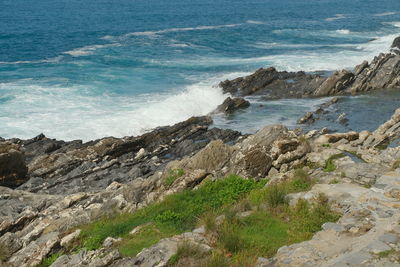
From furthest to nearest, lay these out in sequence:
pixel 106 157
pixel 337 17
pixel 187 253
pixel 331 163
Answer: pixel 337 17 → pixel 106 157 → pixel 331 163 → pixel 187 253

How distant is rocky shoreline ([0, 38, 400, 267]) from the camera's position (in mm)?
9281

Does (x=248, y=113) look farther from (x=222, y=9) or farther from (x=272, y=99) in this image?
(x=222, y=9)

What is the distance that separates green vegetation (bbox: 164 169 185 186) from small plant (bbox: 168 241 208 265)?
557 centimetres

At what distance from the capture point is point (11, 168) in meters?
22.0

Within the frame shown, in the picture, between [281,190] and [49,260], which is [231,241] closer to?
[281,190]

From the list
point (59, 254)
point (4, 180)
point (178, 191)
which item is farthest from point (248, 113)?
point (59, 254)

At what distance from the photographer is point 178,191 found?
14.3m

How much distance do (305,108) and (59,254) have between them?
1036 inches

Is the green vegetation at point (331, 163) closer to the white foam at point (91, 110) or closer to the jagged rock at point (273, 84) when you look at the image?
the white foam at point (91, 110)

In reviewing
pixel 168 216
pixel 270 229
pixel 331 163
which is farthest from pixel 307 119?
pixel 270 229

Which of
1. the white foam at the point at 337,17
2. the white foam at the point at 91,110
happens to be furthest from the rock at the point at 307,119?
the white foam at the point at 337,17

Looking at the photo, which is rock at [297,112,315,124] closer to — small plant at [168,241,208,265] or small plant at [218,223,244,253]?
small plant at [218,223,244,253]

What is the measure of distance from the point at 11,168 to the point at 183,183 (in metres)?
11.5

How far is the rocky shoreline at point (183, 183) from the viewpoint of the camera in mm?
9281
